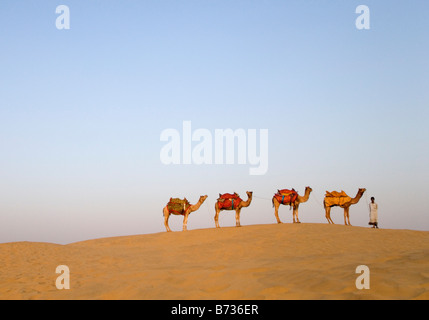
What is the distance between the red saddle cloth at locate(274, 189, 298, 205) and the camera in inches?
900

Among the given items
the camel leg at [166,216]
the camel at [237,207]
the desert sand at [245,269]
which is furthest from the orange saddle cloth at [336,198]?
the camel leg at [166,216]

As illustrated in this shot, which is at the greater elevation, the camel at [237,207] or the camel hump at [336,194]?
the camel hump at [336,194]

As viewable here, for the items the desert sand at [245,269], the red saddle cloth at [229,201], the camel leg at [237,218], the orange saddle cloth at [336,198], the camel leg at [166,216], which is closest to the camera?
the desert sand at [245,269]

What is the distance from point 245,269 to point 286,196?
14724 millimetres

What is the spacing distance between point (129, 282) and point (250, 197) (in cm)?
1639

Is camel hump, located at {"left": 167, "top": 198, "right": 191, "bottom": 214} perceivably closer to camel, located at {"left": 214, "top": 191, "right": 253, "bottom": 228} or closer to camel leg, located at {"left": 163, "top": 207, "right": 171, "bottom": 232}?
camel leg, located at {"left": 163, "top": 207, "right": 171, "bottom": 232}

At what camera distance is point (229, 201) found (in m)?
24.1

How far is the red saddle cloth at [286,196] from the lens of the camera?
2286 cm

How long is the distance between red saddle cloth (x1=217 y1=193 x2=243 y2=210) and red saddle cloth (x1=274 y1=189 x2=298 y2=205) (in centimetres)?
244

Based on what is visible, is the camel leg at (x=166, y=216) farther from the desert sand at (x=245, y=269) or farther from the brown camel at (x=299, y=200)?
the brown camel at (x=299, y=200)

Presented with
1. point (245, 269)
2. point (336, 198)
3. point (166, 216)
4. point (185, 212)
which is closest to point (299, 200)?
point (336, 198)

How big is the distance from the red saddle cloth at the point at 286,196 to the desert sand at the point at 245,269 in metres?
3.23

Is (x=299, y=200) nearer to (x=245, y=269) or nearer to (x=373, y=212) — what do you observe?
(x=373, y=212)

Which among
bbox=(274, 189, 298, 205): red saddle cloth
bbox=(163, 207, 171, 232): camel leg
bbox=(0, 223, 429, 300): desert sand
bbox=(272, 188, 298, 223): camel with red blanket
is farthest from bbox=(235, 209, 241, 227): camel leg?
bbox=(163, 207, 171, 232): camel leg
